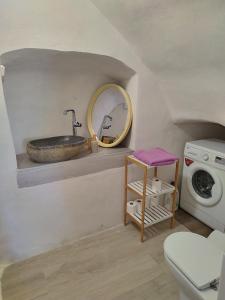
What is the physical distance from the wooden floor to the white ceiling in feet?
4.87

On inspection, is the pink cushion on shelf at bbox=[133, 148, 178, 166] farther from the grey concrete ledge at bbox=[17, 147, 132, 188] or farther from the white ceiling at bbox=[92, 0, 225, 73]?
the white ceiling at bbox=[92, 0, 225, 73]

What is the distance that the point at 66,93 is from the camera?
6.90ft

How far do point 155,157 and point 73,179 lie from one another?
69 centimetres

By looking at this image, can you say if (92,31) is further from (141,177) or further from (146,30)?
(141,177)

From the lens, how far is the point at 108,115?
7.48 ft

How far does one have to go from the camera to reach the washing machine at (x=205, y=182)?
6.48ft

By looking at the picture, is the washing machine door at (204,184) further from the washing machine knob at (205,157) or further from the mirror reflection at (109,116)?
the mirror reflection at (109,116)

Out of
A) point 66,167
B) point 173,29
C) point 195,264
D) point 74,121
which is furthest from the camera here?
point 74,121

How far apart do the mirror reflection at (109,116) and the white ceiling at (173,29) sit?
530 millimetres

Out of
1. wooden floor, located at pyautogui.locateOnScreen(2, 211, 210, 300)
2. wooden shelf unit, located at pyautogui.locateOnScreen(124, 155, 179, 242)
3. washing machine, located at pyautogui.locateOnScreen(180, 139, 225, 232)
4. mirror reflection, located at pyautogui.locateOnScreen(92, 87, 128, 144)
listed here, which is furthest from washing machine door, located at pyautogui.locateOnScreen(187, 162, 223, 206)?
mirror reflection, located at pyautogui.locateOnScreen(92, 87, 128, 144)

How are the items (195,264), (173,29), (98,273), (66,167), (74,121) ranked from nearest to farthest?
(195,264), (173,29), (98,273), (66,167), (74,121)

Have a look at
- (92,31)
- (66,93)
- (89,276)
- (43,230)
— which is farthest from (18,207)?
(92,31)

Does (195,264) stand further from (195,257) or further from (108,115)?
(108,115)

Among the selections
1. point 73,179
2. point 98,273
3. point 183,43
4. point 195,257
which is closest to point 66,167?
point 73,179
